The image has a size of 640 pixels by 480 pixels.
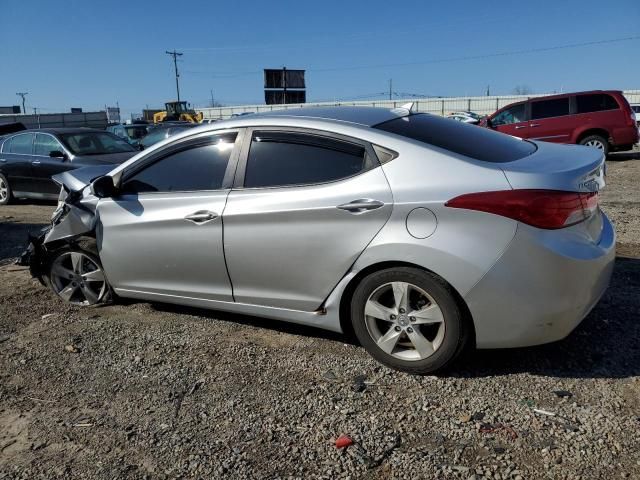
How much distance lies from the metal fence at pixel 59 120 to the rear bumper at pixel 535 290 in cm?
3892

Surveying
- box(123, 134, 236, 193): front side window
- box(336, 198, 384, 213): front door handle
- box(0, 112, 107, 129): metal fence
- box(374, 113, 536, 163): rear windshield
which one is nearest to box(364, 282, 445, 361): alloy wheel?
box(336, 198, 384, 213): front door handle

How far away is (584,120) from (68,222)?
13132 millimetres

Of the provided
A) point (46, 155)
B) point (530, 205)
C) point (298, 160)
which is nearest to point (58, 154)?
point (46, 155)

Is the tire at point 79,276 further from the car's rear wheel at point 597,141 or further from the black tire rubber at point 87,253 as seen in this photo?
the car's rear wheel at point 597,141

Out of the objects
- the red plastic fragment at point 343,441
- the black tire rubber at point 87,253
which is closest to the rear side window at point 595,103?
the black tire rubber at point 87,253

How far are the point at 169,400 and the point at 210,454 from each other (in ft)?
2.04

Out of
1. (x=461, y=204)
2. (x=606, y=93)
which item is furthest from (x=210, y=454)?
(x=606, y=93)

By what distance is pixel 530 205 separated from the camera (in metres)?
2.82

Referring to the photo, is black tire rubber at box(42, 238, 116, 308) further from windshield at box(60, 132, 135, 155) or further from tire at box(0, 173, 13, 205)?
tire at box(0, 173, 13, 205)

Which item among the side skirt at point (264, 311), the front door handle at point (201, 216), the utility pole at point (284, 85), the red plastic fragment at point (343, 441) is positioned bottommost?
the red plastic fragment at point (343, 441)

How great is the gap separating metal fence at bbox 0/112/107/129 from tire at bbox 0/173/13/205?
2912cm

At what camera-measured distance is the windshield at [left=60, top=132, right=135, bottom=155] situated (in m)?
9.70

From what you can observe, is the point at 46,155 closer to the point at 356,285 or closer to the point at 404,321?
the point at 356,285

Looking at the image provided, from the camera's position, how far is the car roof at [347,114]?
354 cm
